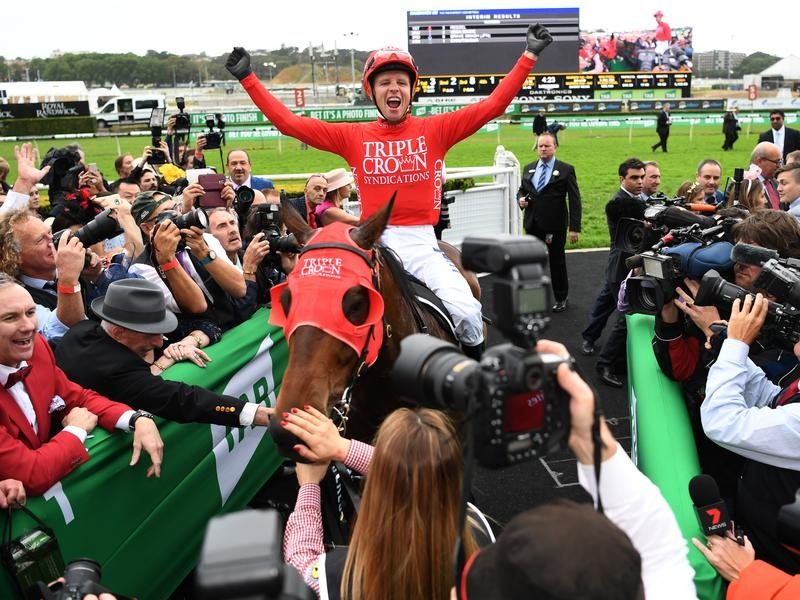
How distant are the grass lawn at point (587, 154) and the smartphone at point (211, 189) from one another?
7.72 meters

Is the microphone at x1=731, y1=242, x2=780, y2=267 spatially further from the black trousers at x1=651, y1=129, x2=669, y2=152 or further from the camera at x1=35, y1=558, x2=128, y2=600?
the black trousers at x1=651, y1=129, x2=669, y2=152

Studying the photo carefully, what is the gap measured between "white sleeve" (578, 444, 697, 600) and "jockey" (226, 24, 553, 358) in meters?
2.01

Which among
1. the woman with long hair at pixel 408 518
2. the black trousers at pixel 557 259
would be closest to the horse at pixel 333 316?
the woman with long hair at pixel 408 518

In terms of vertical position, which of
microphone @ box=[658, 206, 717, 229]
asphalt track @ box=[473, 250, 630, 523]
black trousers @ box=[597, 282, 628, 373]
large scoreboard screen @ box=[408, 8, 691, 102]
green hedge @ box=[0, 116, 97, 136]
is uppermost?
large scoreboard screen @ box=[408, 8, 691, 102]

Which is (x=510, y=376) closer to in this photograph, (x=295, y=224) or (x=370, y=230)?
(x=370, y=230)

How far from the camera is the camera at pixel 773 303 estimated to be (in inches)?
96.7

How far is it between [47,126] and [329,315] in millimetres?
40529

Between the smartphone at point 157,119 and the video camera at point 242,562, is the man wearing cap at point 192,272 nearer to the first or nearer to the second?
the video camera at point 242,562

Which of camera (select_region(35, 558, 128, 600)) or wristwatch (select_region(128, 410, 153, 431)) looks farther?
wristwatch (select_region(128, 410, 153, 431))

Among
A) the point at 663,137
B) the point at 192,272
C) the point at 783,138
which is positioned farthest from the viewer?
the point at 663,137

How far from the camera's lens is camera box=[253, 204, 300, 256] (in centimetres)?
417

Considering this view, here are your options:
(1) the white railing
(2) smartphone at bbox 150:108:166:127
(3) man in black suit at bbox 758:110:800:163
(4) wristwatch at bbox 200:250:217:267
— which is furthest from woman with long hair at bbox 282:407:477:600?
(3) man in black suit at bbox 758:110:800:163

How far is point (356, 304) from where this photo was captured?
2.55 m

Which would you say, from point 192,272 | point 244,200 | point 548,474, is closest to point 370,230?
point 192,272
